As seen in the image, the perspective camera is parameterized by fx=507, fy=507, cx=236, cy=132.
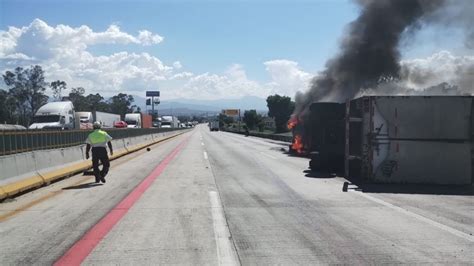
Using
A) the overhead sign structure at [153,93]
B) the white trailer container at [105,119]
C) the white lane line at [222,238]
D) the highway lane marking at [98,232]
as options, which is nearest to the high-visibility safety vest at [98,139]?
the highway lane marking at [98,232]

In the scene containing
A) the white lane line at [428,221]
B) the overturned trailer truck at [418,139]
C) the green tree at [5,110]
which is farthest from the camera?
the green tree at [5,110]

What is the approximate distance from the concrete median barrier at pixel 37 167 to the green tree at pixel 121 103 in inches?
6197

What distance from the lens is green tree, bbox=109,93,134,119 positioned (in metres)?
172

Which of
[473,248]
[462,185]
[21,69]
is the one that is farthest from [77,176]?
[21,69]

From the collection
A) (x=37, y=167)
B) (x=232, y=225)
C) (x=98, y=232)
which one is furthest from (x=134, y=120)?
(x=98, y=232)

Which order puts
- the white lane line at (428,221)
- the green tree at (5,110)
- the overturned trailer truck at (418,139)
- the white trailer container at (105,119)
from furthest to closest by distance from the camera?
the green tree at (5,110), the white trailer container at (105,119), the overturned trailer truck at (418,139), the white lane line at (428,221)

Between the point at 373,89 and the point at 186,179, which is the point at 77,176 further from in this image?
the point at 373,89

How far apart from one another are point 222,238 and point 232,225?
0.88m

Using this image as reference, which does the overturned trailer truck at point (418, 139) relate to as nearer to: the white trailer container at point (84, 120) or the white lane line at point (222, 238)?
the white lane line at point (222, 238)

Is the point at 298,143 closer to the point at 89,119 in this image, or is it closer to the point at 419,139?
the point at 419,139

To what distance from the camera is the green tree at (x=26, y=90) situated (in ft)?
A: 331

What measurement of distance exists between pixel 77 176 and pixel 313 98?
20.8 meters

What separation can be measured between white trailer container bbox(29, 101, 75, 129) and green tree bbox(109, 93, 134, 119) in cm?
12823

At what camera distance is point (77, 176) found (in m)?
15.2
